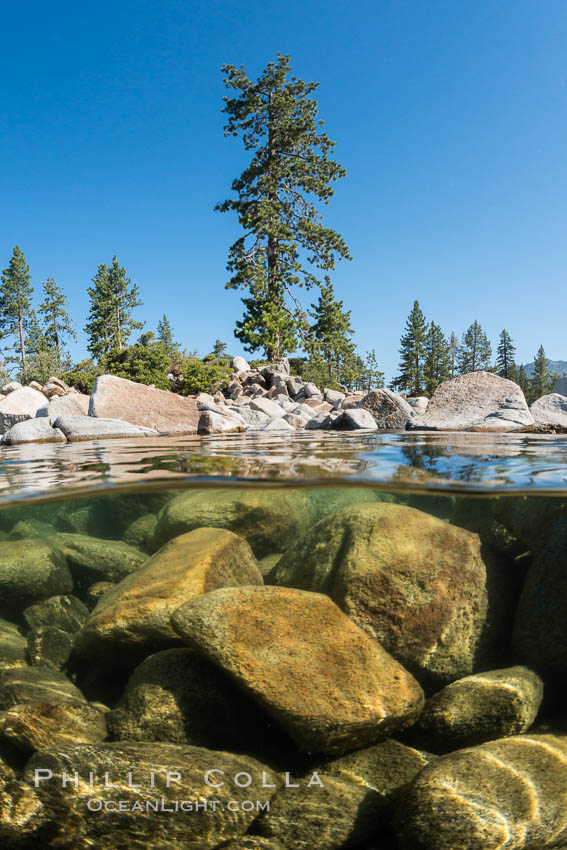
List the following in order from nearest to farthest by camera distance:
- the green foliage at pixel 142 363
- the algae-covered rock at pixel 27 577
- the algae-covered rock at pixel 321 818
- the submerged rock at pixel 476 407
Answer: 1. the algae-covered rock at pixel 321 818
2. the algae-covered rock at pixel 27 577
3. the submerged rock at pixel 476 407
4. the green foliage at pixel 142 363

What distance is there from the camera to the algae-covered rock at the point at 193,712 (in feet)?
10.1

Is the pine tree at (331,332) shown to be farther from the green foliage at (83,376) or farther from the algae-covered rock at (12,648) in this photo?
the algae-covered rock at (12,648)

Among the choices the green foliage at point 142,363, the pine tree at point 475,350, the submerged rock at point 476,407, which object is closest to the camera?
the submerged rock at point 476,407

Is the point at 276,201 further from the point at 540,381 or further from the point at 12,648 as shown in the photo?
the point at 540,381

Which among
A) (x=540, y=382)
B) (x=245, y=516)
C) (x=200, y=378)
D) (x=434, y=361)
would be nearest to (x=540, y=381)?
(x=540, y=382)

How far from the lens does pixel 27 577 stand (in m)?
4.82

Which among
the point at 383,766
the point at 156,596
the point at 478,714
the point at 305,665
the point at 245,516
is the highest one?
the point at 245,516

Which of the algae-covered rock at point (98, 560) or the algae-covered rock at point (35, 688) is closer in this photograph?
the algae-covered rock at point (35, 688)

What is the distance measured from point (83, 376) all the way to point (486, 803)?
22.4 metres

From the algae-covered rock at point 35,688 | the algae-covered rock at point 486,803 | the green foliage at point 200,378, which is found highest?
the green foliage at point 200,378

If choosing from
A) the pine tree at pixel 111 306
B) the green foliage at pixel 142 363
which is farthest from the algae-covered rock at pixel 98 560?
the pine tree at pixel 111 306

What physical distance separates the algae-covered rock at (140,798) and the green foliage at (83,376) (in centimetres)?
2036

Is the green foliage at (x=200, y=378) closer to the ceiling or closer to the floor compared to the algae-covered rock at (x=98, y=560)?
closer to the ceiling

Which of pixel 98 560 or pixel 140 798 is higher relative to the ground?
pixel 98 560
